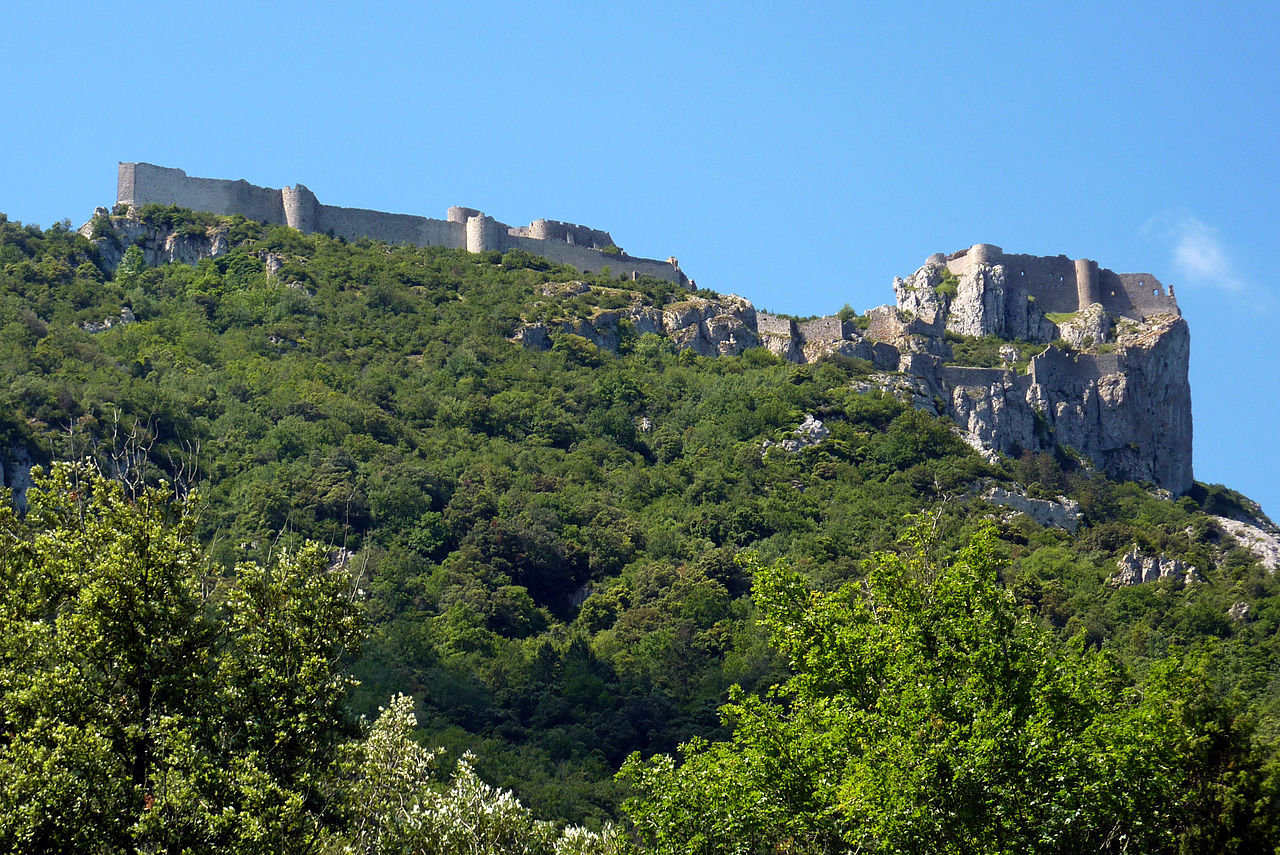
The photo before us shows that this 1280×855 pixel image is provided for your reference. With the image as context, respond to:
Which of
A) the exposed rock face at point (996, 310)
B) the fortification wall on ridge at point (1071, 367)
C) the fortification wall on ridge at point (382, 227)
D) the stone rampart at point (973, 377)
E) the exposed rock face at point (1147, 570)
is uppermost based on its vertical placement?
the fortification wall on ridge at point (382, 227)

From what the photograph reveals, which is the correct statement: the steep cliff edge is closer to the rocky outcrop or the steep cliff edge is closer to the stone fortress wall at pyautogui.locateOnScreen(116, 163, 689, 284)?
the stone fortress wall at pyautogui.locateOnScreen(116, 163, 689, 284)

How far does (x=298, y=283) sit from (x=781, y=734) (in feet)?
181

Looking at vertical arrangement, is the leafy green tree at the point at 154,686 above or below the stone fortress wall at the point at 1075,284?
below

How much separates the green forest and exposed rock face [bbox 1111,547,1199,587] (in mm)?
1349

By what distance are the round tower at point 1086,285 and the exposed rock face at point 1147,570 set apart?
30856 millimetres

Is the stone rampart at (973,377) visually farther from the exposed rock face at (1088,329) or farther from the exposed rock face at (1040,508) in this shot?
the exposed rock face at (1040,508)

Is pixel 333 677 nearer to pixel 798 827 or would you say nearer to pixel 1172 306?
pixel 798 827

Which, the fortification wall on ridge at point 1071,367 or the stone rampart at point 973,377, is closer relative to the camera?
the stone rampart at point 973,377

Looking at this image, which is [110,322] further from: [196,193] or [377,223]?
[377,223]

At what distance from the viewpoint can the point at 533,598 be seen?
52312mm

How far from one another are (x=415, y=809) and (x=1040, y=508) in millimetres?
51496

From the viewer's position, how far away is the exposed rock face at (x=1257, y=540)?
208ft

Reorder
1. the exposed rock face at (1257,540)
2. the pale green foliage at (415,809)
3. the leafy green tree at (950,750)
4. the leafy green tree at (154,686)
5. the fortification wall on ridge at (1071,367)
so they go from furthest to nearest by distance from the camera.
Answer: the fortification wall on ridge at (1071,367)
the exposed rock face at (1257,540)
the leafy green tree at (950,750)
the pale green foliage at (415,809)
the leafy green tree at (154,686)

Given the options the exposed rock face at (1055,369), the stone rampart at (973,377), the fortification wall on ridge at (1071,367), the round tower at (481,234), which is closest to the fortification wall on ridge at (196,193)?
the round tower at (481,234)
